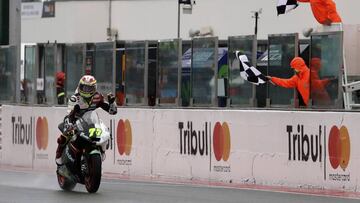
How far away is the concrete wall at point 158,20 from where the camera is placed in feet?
115

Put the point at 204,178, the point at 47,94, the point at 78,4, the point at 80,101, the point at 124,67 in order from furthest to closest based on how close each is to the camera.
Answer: the point at 78,4
the point at 47,94
the point at 124,67
the point at 204,178
the point at 80,101

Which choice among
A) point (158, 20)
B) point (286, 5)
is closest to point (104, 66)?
point (286, 5)

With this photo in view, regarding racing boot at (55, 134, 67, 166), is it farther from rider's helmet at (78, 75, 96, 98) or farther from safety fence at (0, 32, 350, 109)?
safety fence at (0, 32, 350, 109)

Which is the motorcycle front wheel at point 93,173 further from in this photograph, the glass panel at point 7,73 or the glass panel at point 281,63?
the glass panel at point 7,73

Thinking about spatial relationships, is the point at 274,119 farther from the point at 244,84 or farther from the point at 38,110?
the point at 38,110

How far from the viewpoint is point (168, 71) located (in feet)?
56.3

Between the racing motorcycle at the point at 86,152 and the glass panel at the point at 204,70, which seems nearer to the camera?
the racing motorcycle at the point at 86,152

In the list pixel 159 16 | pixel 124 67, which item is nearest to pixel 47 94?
pixel 124 67

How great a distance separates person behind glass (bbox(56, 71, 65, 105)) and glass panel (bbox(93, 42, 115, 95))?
1.17 metres

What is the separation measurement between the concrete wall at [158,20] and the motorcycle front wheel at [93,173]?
21923 millimetres

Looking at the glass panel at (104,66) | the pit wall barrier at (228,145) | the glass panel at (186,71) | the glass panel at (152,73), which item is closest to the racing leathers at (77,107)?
the pit wall barrier at (228,145)

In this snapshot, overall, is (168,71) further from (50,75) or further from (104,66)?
(50,75)

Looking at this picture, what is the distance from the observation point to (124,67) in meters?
18.0

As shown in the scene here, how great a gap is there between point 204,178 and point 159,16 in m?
26.4
